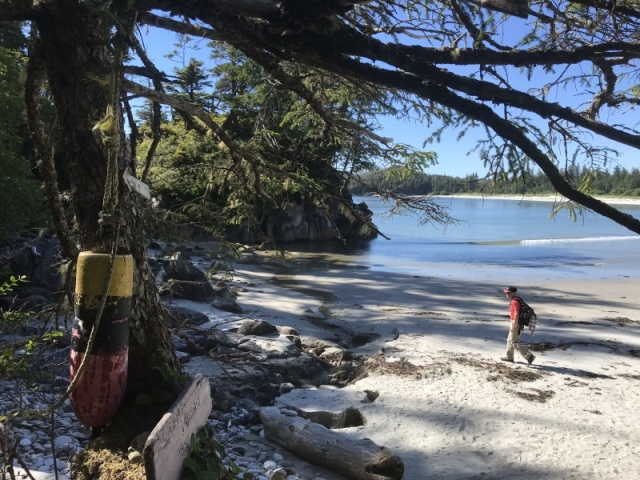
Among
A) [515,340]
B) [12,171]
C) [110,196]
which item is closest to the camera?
[110,196]

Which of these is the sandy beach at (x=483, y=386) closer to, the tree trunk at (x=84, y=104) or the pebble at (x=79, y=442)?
the pebble at (x=79, y=442)

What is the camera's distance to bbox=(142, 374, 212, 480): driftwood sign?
2357mm

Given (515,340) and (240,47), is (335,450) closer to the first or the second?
(240,47)

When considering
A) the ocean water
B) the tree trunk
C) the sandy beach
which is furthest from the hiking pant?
the ocean water

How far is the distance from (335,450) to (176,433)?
3330mm

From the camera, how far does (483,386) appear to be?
8703mm

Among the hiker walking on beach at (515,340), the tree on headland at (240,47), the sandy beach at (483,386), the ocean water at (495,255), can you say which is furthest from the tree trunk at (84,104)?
the ocean water at (495,255)

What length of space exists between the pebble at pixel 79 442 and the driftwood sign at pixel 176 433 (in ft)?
3.15

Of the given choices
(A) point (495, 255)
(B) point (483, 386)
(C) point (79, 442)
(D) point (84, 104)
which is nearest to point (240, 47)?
(D) point (84, 104)

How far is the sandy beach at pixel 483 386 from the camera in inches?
247

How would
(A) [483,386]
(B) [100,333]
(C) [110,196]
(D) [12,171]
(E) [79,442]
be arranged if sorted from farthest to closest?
(D) [12,171], (A) [483,386], (E) [79,442], (B) [100,333], (C) [110,196]

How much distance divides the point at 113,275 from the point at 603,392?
342 inches

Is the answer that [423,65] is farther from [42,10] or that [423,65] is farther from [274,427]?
[274,427]

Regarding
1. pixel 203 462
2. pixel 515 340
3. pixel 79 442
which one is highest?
pixel 203 462
